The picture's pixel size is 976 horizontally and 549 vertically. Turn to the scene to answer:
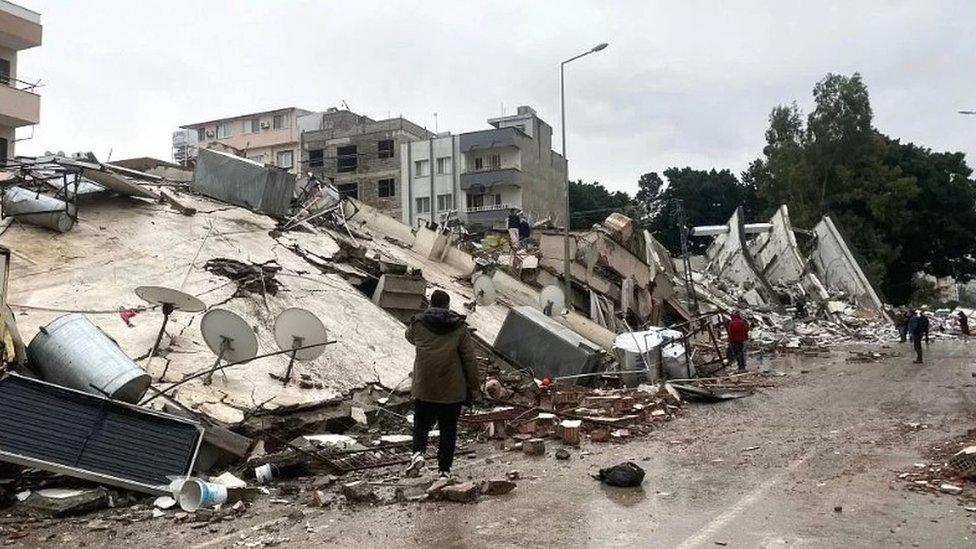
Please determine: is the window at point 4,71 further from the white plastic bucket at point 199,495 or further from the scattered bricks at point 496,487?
the scattered bricks at point 496,487

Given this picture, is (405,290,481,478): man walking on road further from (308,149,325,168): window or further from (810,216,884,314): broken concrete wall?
(308,149,325,168): window

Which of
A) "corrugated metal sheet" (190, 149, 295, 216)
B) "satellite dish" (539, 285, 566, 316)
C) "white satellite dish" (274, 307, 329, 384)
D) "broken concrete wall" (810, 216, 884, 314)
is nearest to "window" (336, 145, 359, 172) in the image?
"broken concrete wall" (810, 216, 884, 314)

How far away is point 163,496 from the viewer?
5.90m

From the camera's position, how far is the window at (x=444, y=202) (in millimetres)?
54294

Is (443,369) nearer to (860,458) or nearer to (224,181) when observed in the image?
(860,458)

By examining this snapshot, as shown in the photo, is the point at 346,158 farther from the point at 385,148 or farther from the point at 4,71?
the point at 4,71

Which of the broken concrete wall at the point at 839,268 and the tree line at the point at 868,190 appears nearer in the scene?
the broken concrete wall at the point at 839,268

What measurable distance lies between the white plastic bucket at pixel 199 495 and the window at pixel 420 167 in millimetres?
49428

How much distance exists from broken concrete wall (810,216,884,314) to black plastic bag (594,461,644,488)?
33775mm

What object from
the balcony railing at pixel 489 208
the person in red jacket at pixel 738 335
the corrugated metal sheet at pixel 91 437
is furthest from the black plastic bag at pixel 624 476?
the balcony railing at pixel 489 208

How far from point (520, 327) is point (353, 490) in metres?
7.87

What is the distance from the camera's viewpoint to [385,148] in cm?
5538

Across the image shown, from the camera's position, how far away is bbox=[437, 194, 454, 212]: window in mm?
54294

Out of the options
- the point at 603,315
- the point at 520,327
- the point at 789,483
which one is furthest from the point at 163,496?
the point at 603,315
